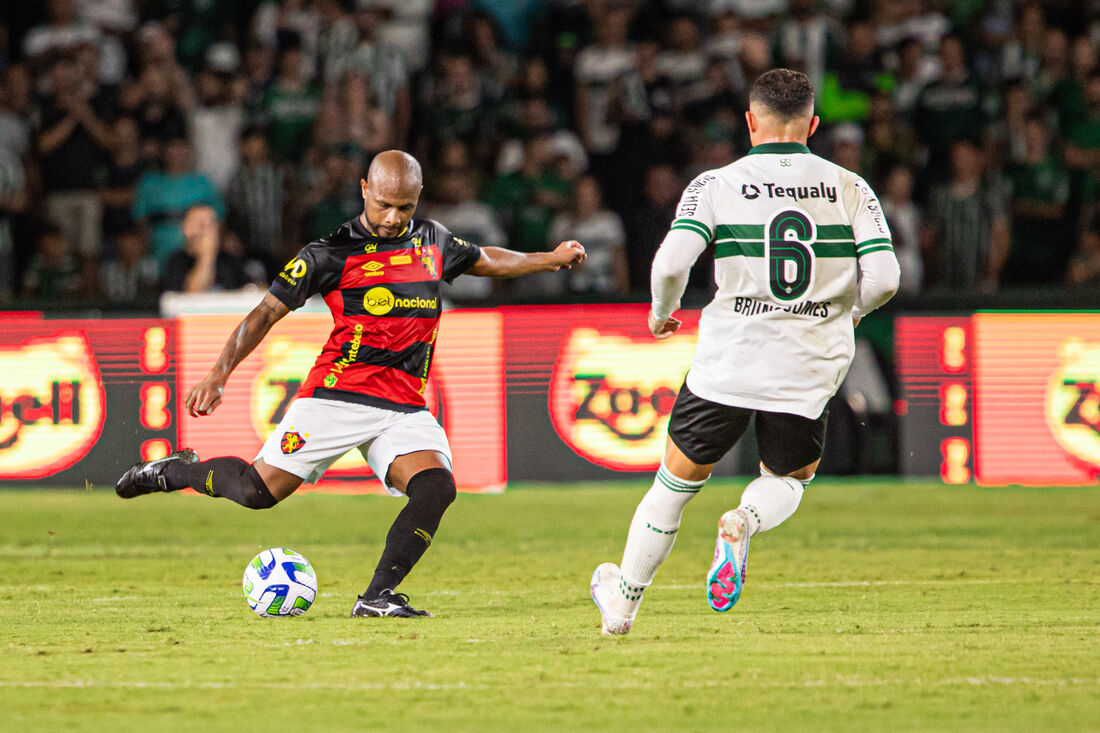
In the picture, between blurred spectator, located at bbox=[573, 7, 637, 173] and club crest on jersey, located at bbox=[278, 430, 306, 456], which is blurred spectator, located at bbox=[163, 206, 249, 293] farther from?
club crest on jersey, located at bbox=[278, 430, 306, 456]

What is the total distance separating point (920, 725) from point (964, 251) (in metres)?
10.3

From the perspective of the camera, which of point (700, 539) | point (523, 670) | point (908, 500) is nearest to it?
point (523, 670)

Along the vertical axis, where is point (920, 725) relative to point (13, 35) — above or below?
below

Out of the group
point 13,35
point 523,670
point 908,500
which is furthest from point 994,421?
point 13,35

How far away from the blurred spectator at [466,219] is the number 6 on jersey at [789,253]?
8.06 meters

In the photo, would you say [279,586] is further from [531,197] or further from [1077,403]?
[531,197]

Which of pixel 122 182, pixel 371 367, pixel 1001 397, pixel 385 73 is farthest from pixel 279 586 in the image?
pixel 385 73

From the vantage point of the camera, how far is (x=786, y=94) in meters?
5.63

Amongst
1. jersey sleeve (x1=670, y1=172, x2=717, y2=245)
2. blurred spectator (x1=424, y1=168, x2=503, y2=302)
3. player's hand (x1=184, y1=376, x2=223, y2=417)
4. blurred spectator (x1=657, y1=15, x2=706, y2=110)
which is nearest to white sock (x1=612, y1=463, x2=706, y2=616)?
jersey sleeve (x1=670, y1=172, x2=717, y2=245)

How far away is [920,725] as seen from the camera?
13.9 feet

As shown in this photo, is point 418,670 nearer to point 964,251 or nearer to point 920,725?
point 920,725

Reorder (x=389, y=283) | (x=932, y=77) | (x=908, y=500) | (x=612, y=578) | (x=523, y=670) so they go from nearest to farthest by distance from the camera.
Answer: (x=523, y=670), (x=612, y=578), (x=389, y=283), (x=908, y=500), (x=932, y=77)

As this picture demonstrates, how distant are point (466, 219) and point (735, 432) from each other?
27.8ft

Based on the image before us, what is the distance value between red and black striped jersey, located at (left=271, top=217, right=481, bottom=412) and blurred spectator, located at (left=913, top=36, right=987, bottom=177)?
882 centimetres
